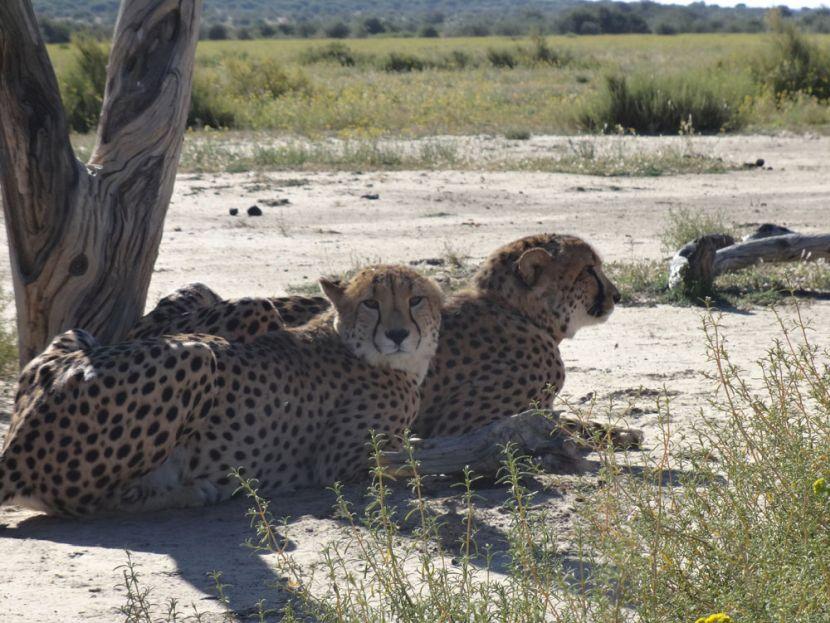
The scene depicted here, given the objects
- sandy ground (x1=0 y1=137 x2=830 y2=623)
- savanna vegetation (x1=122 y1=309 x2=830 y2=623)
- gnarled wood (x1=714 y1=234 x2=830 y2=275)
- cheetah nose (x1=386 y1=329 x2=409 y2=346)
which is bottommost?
sandy ground (x1=0 y1=137 x2=830 y2=623)

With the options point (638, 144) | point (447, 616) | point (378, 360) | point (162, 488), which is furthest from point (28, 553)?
point (638, 144)

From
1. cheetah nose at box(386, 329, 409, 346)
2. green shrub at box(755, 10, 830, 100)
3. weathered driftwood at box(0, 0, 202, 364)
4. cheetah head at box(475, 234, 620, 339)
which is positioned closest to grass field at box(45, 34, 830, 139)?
green shrub at box(755, 10, 830, 100)

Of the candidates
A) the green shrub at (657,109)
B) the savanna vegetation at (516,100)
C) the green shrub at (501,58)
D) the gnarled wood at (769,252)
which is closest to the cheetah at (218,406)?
the gnarled wood at (769,252)

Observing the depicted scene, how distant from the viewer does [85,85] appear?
17.9 meters

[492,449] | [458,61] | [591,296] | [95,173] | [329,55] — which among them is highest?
[95,173]

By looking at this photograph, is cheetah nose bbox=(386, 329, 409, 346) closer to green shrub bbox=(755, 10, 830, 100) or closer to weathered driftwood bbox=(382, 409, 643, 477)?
weathered driftwood bbox=(382, 409, 643, 477)

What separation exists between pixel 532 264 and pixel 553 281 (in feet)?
0.42

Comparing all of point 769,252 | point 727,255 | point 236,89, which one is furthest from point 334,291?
point 236,89

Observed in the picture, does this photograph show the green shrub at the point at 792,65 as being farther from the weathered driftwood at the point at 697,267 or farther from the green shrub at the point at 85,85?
the weathered driftwood at the point at 697,267

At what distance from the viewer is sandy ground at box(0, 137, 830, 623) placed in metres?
3.96

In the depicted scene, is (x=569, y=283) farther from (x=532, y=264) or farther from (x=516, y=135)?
(x=516, y=135)

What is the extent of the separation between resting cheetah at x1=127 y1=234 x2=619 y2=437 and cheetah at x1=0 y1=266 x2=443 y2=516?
1.00 ft

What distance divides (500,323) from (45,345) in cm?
197

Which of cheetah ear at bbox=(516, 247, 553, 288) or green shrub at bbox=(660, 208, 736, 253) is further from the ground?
cheetah ear at bbox=(516, 247, 553, 288)
